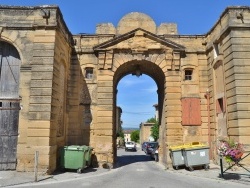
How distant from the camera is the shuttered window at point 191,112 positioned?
556 inches

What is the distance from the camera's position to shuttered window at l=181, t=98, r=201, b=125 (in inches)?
556

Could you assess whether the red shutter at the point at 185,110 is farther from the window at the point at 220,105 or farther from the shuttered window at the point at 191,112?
the window at the point at 220,105

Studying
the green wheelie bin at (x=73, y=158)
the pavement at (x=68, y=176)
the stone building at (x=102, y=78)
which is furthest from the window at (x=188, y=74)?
the green wheelie bin at (x=73, y=158)

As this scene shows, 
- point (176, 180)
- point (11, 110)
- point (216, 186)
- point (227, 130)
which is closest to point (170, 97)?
point (227, 130)

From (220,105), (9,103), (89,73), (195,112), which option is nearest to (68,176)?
(9,103)

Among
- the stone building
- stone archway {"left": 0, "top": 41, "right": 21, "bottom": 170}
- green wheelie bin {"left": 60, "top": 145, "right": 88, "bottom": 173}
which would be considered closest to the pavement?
green wheelie bin {"left": 60, "top": 145, "right": 88, "bottom": 173}

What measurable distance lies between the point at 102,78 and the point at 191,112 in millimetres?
5150

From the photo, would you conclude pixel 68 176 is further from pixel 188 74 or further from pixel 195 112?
pixel 188 74

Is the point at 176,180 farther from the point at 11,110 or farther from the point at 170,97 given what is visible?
the point at 11,110

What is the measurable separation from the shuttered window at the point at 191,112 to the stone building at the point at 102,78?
5 cm

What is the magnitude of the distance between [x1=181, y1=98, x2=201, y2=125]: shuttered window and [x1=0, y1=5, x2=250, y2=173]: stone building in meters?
0.05

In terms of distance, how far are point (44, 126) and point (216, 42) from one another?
9.17 meters

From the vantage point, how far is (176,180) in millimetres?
9844

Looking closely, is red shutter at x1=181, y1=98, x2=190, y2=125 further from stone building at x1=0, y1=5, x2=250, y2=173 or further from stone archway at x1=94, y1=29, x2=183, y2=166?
stone archway at x1=94, y1=29, x2=183, y2=166
